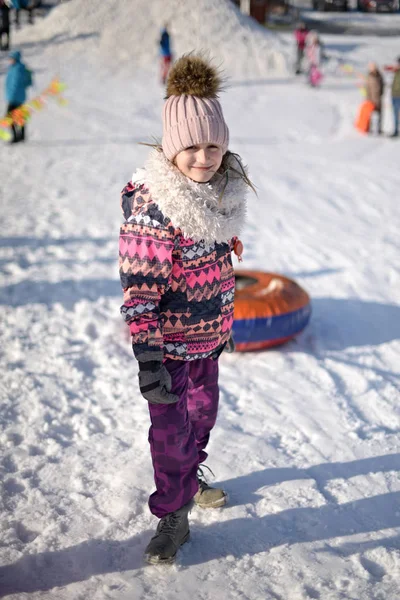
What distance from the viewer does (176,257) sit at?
2201mm

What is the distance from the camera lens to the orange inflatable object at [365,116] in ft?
36.8

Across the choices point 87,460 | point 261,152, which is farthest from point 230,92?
point 87,460

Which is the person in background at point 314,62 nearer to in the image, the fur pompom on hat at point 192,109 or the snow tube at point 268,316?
the snow tube at point 268,316

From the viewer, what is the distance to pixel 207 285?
7.50 ft

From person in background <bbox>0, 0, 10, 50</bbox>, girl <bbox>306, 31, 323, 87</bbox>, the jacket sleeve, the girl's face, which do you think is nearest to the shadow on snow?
the jacket sleeve

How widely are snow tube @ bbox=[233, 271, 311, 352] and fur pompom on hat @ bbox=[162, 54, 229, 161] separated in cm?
190

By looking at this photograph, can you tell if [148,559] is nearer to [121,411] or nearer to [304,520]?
[304,520]

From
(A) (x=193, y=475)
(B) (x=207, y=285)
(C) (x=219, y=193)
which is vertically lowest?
(A) (x=193, y=475)

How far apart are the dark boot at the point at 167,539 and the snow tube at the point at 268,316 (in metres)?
1.73

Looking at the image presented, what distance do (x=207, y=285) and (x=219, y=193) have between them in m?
0.33

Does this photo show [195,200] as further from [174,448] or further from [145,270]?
[174,448]

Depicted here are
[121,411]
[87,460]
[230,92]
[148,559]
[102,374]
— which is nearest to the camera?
[148,559]

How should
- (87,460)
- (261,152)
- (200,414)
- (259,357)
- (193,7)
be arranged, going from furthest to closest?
(193,7) → (261,152) → (259,357) → (87,460) → (200,414)

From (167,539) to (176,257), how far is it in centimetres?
106
